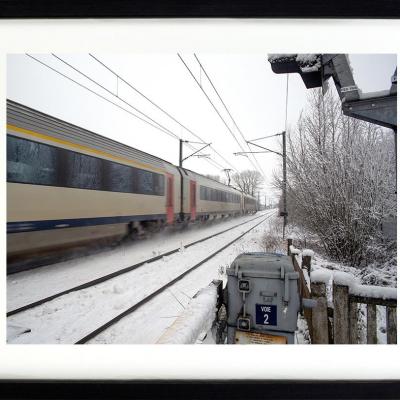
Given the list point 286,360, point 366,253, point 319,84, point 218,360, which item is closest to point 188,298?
point 218,360

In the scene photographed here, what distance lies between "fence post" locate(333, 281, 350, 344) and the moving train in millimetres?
2140

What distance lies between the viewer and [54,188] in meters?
2.93

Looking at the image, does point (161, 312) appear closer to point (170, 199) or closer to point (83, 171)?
point (83, 171)

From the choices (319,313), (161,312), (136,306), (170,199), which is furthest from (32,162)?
(170,199)

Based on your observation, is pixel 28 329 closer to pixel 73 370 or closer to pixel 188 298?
pixel 73 370

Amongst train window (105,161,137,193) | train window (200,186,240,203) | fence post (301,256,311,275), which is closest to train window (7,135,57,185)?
train window (105,161,137,193)

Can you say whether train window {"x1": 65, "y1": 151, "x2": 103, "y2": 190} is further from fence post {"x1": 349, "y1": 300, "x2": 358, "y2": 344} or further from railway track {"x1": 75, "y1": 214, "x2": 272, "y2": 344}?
fence post {"x1": 349, "y1": 300, "x2": 358, "y2": 344}

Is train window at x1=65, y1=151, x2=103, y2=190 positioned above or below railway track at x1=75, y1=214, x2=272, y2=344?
above

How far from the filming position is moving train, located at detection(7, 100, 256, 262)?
6.44ft

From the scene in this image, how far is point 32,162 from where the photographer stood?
258 centimetres

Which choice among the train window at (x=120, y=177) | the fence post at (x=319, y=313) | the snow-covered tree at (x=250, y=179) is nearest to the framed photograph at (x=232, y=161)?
the fence post at (x=319, y=313)
